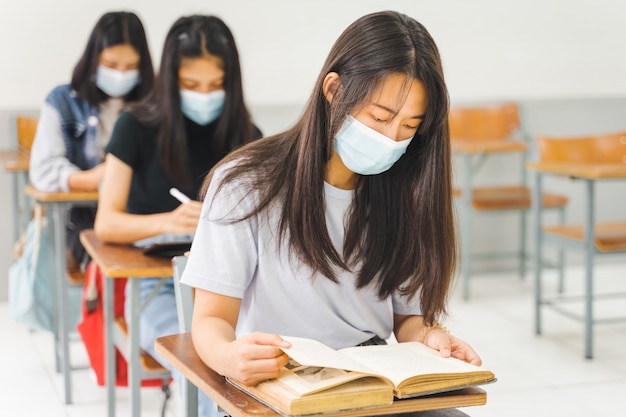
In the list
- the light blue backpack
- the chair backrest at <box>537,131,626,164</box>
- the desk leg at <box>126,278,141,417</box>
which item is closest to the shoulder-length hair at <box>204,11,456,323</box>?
the desk leg at <box>126,278,141,417</box>

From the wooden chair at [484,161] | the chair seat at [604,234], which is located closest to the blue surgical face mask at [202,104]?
the chair seat at [604,234]

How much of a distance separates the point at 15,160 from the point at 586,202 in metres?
2.34

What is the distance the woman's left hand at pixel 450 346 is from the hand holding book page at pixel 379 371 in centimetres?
8

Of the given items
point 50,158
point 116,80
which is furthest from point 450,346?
point 50,158

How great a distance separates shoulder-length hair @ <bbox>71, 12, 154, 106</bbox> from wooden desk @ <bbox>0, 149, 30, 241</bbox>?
1.83 ft

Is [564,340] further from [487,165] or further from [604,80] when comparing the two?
[604,80]

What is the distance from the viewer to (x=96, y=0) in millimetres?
4527

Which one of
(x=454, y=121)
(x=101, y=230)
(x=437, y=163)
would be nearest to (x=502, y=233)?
(x=454, y=121)

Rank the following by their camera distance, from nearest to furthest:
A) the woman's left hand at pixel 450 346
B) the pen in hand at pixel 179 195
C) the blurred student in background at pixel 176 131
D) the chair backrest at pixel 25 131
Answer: the woman's left hand at pixel 450 346
the pen in hand at pixel 179 195
the blurred student in background at pixel 176 131
the chair backrest at pixel 25 131

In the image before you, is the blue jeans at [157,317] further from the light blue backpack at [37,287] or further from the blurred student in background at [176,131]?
the light blue backpack at [37,287]

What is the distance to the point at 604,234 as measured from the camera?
3818 mm

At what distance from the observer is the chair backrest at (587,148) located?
396cm

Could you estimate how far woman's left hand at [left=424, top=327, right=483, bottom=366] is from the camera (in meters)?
1.50

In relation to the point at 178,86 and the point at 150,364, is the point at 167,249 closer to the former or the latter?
the point at 150,364
